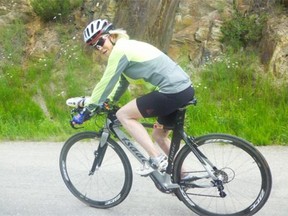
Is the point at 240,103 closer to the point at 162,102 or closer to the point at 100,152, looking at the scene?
the point at 100,152

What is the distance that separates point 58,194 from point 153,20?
4.48 metres

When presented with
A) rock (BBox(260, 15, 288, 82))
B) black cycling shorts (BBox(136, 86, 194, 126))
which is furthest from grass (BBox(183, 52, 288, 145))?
black cycling shorts (BBox(136, 86, 194, 126))

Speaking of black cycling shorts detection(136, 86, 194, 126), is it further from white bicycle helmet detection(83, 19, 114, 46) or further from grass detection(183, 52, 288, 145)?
grass detection(183, 52, 288, 145)

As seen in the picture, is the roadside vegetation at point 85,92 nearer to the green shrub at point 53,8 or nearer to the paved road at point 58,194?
the green shrub at point 53,8

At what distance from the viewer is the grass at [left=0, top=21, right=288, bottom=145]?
7.86 metres

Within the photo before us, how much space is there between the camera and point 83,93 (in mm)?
9492

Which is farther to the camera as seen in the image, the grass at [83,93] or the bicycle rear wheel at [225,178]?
the grass at [83,93]

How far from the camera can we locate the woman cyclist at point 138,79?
4859 millimetres

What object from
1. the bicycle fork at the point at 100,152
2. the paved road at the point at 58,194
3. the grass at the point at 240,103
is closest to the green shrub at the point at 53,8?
the grass at the point at 240,103

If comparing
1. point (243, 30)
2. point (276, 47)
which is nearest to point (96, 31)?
point (276, 47)

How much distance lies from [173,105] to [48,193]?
6.09 ft

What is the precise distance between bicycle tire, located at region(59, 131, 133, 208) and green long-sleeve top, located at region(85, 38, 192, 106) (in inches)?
24.4

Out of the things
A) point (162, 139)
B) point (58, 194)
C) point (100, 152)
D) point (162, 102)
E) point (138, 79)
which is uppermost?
point (138, 79)

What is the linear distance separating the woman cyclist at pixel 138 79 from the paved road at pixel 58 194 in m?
0.55
